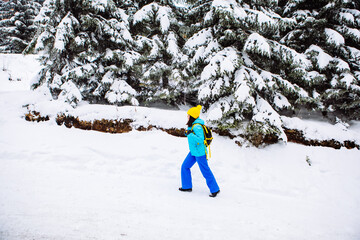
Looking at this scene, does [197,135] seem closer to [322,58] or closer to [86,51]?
[86,51]

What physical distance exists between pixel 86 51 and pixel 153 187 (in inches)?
254

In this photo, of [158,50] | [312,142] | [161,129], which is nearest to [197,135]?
[161,129]

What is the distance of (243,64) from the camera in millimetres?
6191

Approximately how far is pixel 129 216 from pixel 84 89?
22.1ft

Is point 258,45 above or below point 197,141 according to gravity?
above

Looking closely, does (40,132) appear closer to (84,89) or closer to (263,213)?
(84,89)

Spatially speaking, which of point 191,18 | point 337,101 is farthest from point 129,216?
point 337,101

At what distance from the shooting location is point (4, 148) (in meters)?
5.25

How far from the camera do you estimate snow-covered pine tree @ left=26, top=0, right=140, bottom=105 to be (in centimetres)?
706

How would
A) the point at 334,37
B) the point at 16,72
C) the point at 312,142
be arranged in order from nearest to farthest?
the point at 312,142 → the point at 334,37 → the point at 16,72

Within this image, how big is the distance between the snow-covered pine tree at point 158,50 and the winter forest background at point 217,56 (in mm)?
50

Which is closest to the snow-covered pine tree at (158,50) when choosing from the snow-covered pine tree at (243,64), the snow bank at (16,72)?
the snow-covered pine tree at (243,64)

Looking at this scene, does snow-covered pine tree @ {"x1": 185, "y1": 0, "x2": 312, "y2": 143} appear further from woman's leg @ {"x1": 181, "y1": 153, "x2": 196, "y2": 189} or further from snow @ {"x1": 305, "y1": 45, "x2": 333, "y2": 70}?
woman's leg @ {"x1": 181, "y1": 153, "x2": 196, "y2": 189}

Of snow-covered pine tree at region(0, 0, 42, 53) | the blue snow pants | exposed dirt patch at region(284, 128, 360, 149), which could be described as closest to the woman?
the blue snow pants
